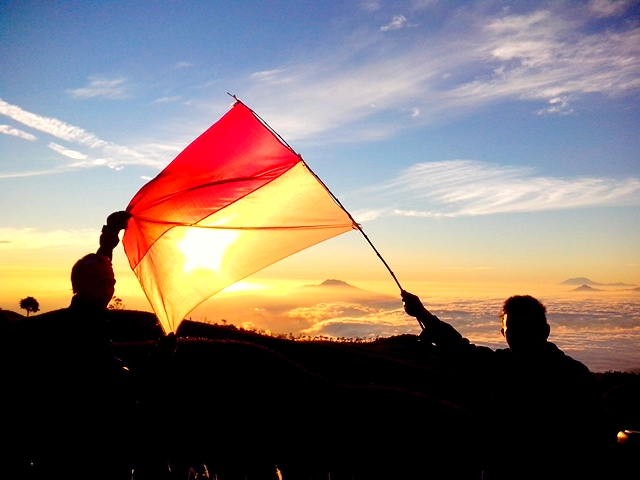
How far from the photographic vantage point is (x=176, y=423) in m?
14.7

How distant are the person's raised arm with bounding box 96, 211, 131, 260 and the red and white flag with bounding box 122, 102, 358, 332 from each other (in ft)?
3.28

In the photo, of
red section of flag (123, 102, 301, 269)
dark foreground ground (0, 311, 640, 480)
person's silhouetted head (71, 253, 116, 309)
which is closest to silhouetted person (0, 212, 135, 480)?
person's silhouetted head (71, 253, 116, 309)

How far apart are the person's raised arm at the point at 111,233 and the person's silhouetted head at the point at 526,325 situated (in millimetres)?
4570

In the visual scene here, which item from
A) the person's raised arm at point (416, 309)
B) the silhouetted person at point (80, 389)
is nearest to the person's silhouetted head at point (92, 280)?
the silhouetted person at point (80, 389)

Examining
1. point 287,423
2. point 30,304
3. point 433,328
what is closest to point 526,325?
point 433,328

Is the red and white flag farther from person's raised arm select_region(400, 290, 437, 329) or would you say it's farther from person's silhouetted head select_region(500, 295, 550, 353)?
person's silhouetted head select_region(500, 295, 550, 353)

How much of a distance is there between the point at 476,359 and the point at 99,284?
385 cm

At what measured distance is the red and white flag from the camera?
841 centimetres

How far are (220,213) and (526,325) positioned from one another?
227 inches

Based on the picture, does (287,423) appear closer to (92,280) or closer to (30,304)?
(92,280)

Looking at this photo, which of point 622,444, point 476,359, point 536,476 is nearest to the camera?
point 536,476

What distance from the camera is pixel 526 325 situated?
466 cm

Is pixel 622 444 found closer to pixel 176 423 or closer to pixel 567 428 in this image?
pixel 567 428

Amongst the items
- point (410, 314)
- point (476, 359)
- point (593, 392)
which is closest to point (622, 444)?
point (593, 392)
